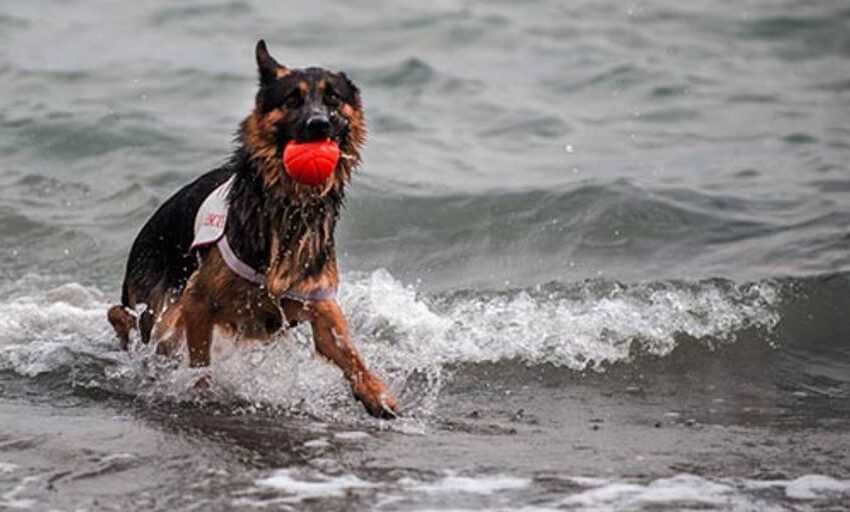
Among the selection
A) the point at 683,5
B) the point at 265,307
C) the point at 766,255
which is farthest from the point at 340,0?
the point at 265,307

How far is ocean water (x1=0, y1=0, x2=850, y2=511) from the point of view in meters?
6.33

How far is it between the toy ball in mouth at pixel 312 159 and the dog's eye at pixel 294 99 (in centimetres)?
16

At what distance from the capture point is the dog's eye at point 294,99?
702 cm

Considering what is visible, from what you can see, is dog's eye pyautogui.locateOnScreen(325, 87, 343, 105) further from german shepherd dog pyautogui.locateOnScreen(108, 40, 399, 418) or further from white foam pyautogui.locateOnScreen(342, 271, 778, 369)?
white foam pyautogui.locateOnScreen(342, 271, 778, 369)

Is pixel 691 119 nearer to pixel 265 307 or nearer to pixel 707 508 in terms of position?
pixel 265 307

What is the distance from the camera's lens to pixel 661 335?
8961mm

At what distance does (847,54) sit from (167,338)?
10462 millimetres

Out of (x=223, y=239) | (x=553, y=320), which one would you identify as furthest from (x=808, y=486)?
(x=553, y=320)

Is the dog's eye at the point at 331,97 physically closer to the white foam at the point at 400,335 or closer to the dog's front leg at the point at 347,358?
the dog's front leg at the point at 347,358

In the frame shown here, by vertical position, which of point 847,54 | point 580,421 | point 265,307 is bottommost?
point 580,421

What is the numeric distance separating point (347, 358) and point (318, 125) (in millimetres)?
1103

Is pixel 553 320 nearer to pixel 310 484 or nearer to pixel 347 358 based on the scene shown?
pixel 347 358

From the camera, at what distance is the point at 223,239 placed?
7438mm

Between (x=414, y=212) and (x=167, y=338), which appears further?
(x=414, y=212)
